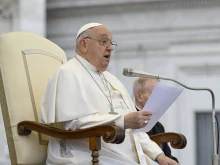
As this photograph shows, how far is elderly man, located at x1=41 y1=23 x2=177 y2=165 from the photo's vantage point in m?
3.29

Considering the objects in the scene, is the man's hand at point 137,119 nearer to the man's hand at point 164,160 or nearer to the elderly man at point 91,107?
the elderly man at point 91,107

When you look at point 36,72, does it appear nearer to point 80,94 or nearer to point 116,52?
point 80,94

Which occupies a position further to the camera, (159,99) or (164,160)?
(164,160)

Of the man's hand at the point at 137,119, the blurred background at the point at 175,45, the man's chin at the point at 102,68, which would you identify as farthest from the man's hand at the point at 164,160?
the blurred background at the point at 175,45

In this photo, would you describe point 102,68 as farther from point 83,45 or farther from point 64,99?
point 64,99

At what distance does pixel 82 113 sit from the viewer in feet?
10.9

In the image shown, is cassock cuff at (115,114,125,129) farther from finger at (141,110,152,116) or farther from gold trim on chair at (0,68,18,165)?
gold trim on chair at (0,68,18,165)

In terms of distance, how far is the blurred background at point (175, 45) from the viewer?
7082 mm

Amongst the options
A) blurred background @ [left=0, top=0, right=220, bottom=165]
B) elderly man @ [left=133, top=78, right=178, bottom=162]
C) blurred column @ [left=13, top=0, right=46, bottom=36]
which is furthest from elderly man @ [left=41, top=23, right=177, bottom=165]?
blurred background @ [left=0, top=0, right=220, bottom=165]

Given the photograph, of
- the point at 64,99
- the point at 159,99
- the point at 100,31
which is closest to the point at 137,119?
the point at 159,99

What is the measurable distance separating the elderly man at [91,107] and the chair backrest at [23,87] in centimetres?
12

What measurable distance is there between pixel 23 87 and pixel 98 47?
47 centimetres

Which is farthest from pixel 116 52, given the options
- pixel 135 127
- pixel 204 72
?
pixel 135 127

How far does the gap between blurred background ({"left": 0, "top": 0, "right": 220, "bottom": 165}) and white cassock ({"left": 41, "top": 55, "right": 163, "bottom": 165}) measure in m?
3.42
